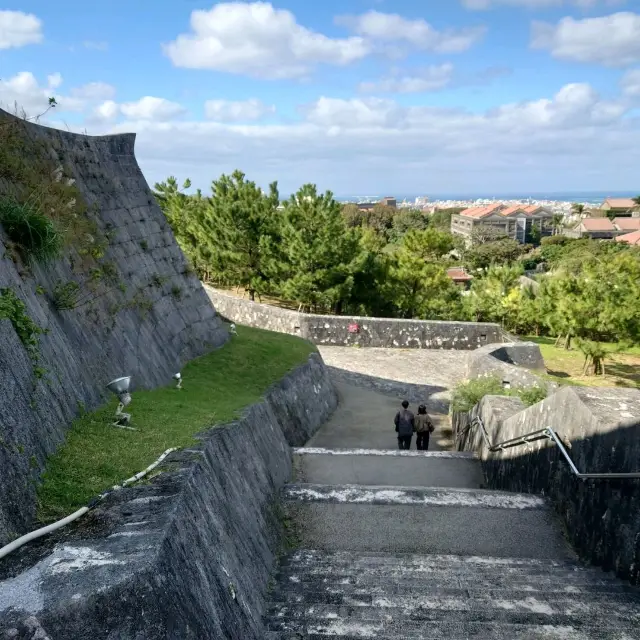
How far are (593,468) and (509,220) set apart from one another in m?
111

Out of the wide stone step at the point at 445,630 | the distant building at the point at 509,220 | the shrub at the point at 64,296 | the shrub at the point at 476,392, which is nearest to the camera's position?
the wide stone step at the point at 445,630

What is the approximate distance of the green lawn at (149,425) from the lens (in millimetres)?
3751

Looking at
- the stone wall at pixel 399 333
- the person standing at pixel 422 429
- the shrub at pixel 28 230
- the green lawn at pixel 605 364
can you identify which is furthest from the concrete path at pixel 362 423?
the green lawn at pixel 605 364

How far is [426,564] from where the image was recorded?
462 centimetres

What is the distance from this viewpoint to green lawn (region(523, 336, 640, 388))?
18225 millimetres

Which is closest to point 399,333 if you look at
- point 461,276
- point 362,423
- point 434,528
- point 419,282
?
point 419,282

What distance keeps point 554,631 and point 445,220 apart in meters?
119

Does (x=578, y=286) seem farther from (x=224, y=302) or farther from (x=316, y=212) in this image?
(x=224, y=302)

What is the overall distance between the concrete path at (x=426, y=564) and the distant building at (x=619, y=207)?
394 ft

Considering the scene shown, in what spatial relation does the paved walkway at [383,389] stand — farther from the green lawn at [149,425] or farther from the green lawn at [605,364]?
the green lawn at [605,364]

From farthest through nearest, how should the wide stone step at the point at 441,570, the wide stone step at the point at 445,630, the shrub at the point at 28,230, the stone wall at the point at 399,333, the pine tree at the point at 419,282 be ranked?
the pine tree at the point at 419,282 → the stone wall at the point at 399,333 → the shrub at the point at 28,230 → the wide stone step at the point at 441,570 → the wide stone step at the point at 445,630

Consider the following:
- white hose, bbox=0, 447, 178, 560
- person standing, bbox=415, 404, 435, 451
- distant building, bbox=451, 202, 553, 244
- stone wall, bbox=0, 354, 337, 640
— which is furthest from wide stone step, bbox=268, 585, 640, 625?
distant building, bbox=451, 202, 553, 244

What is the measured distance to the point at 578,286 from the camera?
19016mm

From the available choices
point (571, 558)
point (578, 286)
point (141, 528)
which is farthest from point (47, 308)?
point (578, 286)
